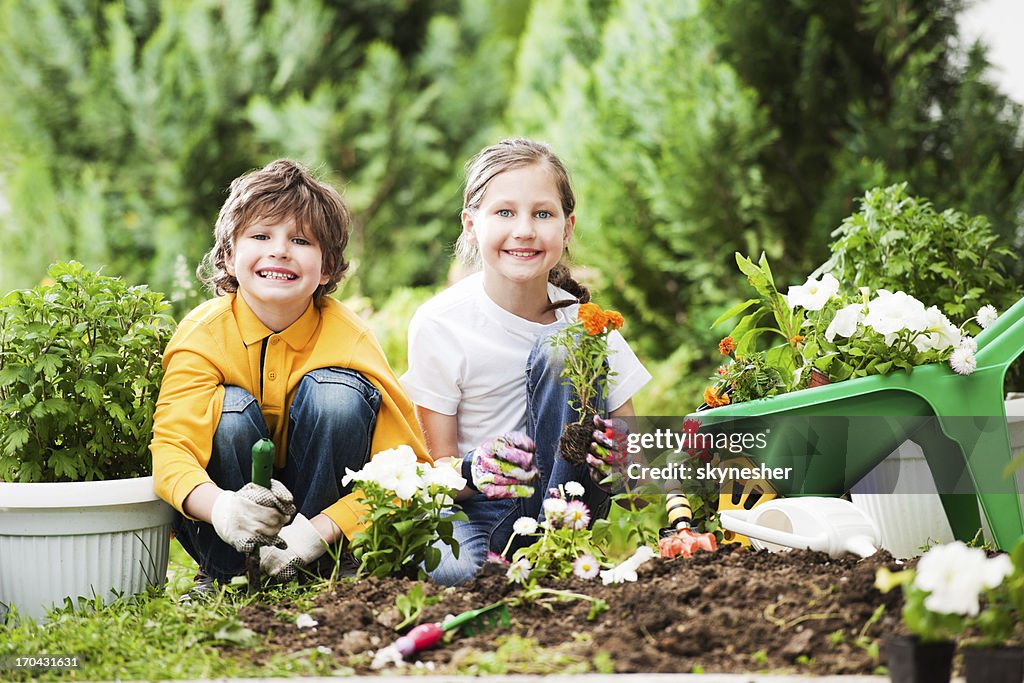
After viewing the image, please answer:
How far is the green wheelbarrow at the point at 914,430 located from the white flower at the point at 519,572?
1.92ft

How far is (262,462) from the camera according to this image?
1.99m

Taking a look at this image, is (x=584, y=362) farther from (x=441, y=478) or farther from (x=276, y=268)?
(x=276, y=268)

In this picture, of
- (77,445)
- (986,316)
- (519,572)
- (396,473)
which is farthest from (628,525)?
(77,445)

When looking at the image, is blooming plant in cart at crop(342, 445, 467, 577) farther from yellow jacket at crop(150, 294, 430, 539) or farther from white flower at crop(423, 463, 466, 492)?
yellow jacket at crop(150, 294, 430, 539)

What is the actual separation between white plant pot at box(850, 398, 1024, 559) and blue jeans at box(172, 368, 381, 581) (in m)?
1.28

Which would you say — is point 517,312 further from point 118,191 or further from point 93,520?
point 118,191

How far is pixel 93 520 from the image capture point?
2109 mm

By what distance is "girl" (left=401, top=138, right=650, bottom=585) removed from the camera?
250 cm

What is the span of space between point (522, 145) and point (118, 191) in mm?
4074

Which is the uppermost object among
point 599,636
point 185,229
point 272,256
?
point 185,229

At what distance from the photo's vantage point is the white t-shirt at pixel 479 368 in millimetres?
2602

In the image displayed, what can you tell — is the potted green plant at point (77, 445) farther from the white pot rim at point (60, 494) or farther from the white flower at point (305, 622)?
the white flower at point (305, 622)

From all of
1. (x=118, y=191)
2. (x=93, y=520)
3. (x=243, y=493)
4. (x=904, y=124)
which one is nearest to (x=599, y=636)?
(x=243, y=493)

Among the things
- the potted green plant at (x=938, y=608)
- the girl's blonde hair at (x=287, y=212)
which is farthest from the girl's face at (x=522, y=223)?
the potted green plant at (x=938, y=608)
